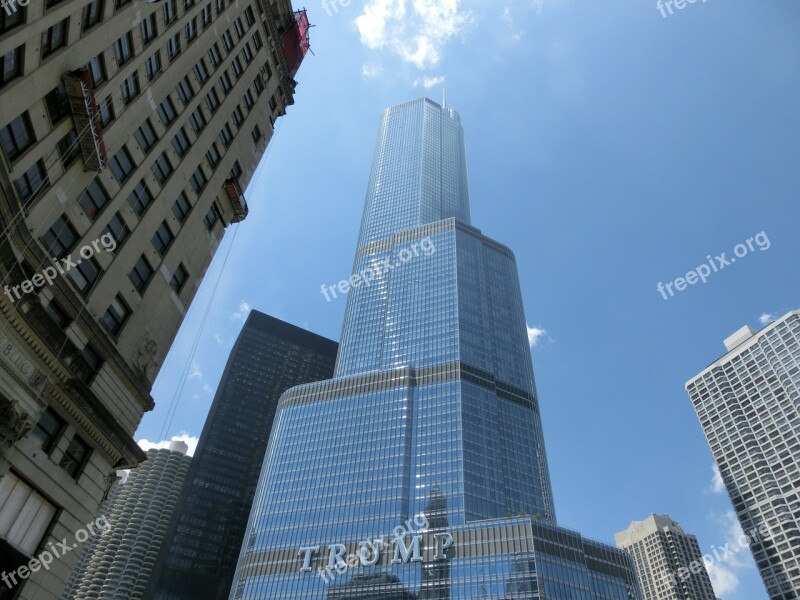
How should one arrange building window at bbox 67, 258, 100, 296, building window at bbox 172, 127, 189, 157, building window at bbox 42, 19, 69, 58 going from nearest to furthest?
building window at bbox 42, 19, 69, 58 → building window at bbox 67, 258, 100, 296 → building window at bbox 172, 127, 189, 157

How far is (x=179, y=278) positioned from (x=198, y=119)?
1015 cm

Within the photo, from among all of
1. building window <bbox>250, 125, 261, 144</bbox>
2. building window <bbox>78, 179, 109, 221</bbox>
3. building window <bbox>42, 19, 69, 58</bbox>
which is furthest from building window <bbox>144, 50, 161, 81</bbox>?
building window <bbox>250, 125, 261, 144</bbox>

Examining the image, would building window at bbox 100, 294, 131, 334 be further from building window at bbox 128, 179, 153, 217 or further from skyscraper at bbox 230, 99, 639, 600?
skyscraper at bbox 230, 99, 639, 600

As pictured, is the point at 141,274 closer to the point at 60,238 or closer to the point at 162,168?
the point at 60,238

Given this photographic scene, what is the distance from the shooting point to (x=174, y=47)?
112 feet

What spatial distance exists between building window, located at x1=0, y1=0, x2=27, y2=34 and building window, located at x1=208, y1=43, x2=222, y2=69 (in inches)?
686

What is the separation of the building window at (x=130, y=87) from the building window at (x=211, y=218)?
358 inches

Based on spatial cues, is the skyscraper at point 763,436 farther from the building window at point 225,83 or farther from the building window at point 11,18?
the building window at point 11,18

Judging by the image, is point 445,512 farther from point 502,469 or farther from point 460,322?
point 460,322

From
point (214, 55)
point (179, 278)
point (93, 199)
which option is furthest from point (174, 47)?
point (179, 278)

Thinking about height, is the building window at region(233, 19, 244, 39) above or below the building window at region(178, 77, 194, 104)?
above

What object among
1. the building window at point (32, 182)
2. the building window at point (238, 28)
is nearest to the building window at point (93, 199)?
the building window at point (32, 182)

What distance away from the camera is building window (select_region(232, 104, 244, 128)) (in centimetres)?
4156

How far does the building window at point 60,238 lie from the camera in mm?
24359
